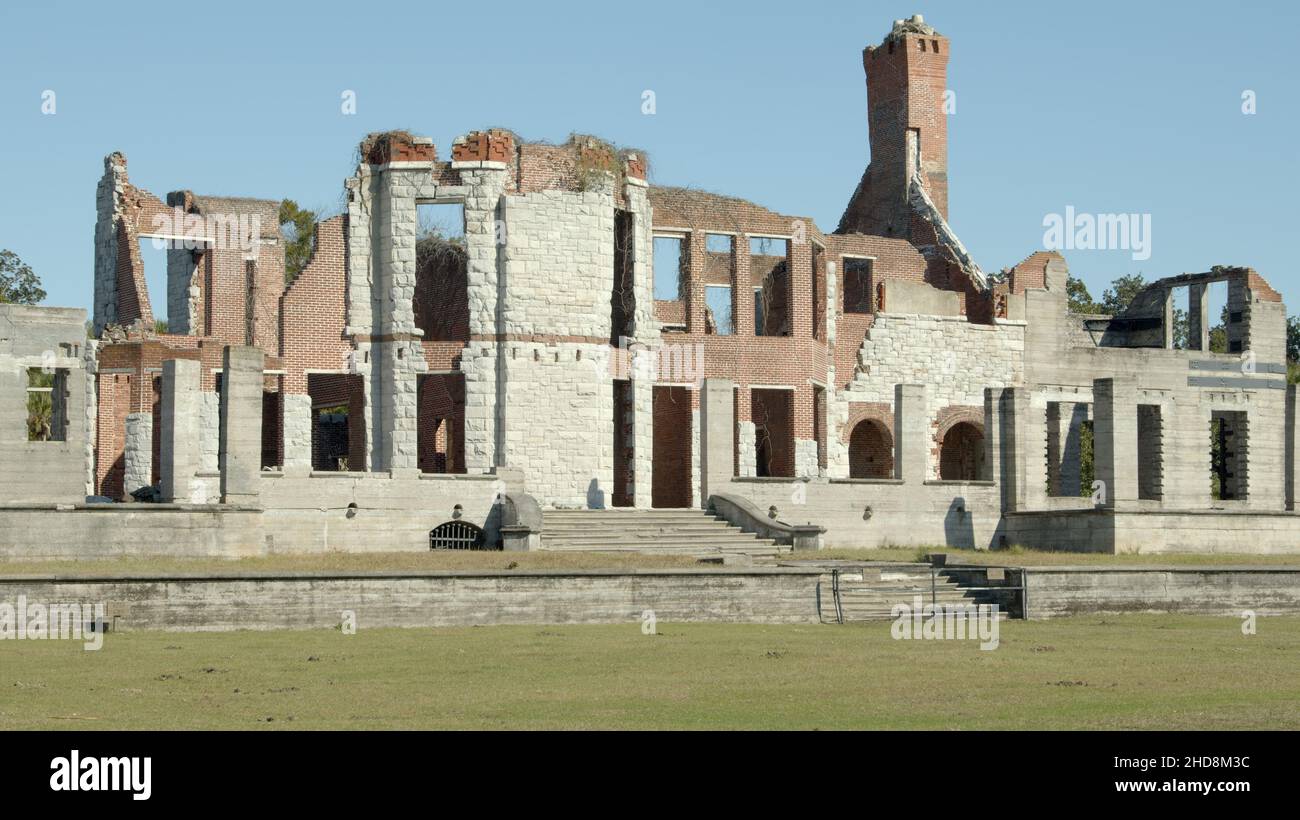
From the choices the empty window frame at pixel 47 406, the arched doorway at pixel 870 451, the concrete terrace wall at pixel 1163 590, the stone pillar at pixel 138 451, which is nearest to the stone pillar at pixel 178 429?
the empty window frame at pixel 47 406

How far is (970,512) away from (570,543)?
10.6 metres

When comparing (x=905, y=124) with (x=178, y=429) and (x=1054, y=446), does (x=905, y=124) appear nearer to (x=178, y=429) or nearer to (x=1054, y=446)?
(x=1054, y=446)

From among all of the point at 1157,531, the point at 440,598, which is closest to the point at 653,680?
the point at 440,598

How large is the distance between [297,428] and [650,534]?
1165 centimetres

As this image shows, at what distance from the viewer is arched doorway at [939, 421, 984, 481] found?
164ft

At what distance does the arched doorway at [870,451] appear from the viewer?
1909 inches

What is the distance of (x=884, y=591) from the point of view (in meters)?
27.5

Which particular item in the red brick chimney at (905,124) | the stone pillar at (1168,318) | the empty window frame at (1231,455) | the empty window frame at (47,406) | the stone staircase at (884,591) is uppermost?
the red brick chimney at (905,124)

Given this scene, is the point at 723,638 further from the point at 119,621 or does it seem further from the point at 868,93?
the point at 868,93

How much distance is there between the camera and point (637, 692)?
17.7 meters

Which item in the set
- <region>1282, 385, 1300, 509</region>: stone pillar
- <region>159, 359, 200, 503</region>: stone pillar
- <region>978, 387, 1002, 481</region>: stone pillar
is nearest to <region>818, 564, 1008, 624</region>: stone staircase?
<region>978, 387, 1002, 481</region>: stone pillar

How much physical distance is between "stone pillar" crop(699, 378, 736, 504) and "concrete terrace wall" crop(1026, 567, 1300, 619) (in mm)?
10161

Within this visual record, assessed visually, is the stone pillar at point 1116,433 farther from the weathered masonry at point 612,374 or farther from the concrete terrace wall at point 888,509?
the concrete terrace wall at point 888,509

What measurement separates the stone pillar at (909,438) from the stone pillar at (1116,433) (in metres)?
3.62
